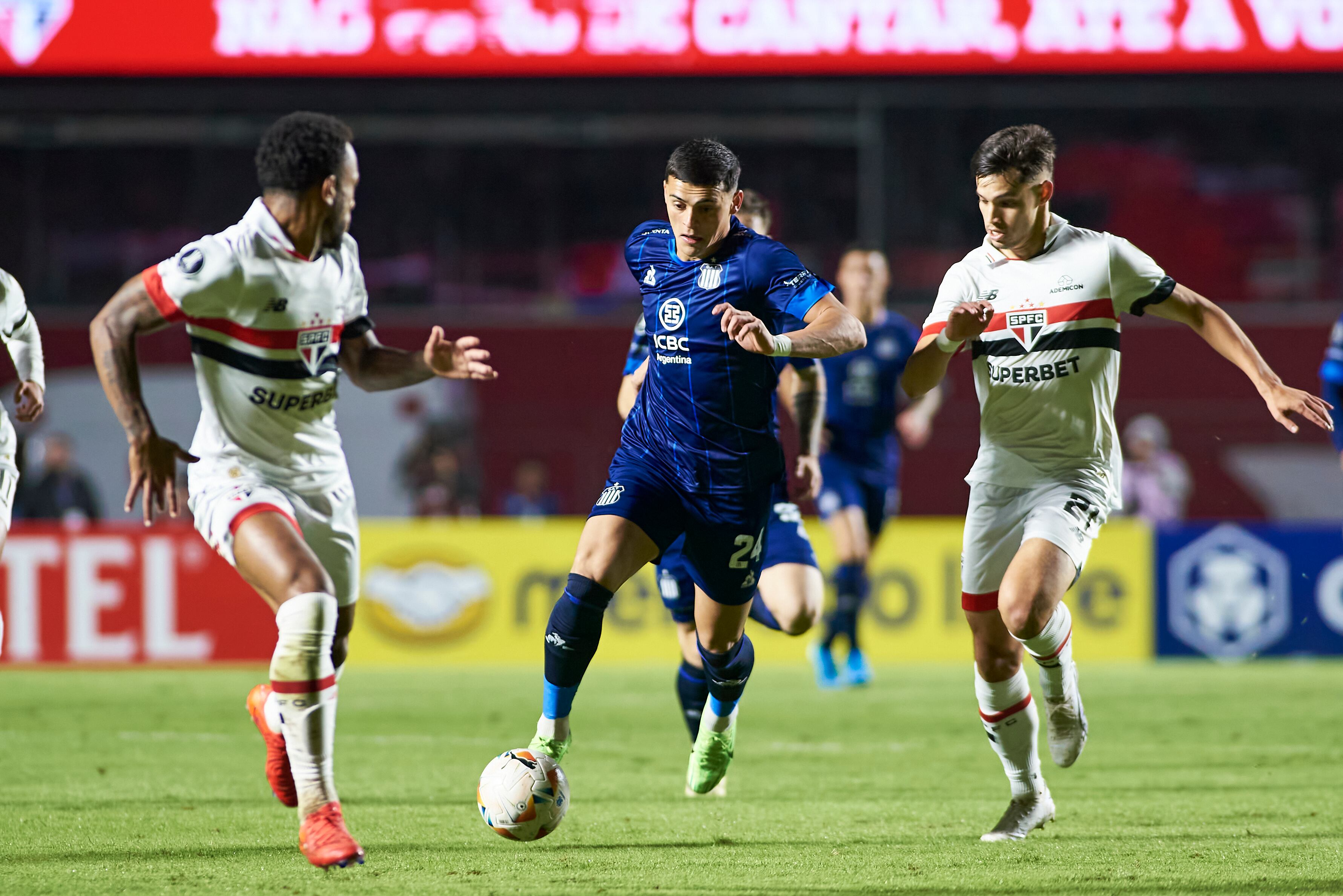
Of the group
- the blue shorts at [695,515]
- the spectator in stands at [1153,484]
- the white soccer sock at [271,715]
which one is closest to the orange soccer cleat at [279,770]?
the white soccer sock at [271,715]

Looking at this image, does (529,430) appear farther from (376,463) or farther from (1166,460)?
(1166,460)

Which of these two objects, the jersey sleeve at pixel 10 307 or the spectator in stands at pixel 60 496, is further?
the spectator in stands at pixel 60 496

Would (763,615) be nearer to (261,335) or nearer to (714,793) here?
(714,793)

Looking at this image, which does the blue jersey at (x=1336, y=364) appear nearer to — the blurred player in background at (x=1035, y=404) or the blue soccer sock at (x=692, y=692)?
the blurred player in background at (x=1035, y=404)

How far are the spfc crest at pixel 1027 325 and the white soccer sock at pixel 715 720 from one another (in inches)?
67.9

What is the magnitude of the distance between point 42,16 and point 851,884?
1799cm

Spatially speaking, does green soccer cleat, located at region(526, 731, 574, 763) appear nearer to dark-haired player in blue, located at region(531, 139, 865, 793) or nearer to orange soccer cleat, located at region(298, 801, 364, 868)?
dark-haired player in blue, located at region(531, 139, 865, 793)

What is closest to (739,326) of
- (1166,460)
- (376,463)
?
(1166,460)

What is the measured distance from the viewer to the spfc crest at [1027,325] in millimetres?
5520

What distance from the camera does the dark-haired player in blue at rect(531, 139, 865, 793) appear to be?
17.9 feet

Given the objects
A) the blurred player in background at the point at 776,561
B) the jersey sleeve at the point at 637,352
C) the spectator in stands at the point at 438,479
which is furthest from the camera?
the spectator in stands at the point at 438,479

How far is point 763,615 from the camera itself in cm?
756

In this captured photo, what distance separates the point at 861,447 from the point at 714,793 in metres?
4.65

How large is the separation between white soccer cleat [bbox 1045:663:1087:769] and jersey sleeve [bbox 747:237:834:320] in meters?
1.54
